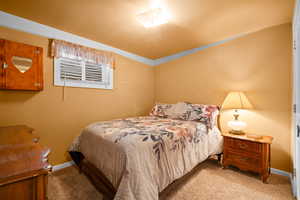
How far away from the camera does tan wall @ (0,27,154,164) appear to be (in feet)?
6.36

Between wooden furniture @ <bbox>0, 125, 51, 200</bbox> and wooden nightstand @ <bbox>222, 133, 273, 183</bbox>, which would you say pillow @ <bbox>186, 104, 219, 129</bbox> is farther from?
wooden furniture @ <bbox>0, 125, 51, 200</bbox>

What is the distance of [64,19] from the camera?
1997 millimetres

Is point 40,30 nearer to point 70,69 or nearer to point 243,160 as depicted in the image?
point 70,69

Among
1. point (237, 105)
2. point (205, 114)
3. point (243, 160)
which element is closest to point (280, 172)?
point (243, 160)

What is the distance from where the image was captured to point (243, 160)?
2102 mm

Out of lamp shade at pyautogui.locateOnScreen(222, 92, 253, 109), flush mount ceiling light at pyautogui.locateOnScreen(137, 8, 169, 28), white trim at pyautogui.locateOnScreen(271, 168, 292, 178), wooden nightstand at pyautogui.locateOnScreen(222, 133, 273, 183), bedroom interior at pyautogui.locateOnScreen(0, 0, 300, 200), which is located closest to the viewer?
bedroom interior at pyautogui.locateOnScreen(0, 0, 300, 200)

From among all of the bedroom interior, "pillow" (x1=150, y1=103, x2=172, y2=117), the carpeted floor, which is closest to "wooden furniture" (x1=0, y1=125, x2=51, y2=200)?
the bedroom interior

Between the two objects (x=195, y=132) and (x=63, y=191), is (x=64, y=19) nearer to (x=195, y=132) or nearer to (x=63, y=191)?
(x=63, y=191)

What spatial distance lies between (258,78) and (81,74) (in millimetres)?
3035

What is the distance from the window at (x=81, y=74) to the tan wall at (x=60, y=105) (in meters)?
0.09

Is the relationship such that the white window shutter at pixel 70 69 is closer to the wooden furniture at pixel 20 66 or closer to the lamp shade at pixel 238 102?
the wooden furniture at pixel 20 66

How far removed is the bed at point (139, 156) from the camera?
4.07ft

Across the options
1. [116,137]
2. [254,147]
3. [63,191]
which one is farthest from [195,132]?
[63,191]

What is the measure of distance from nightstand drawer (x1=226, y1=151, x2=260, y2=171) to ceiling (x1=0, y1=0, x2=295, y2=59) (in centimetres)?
200
